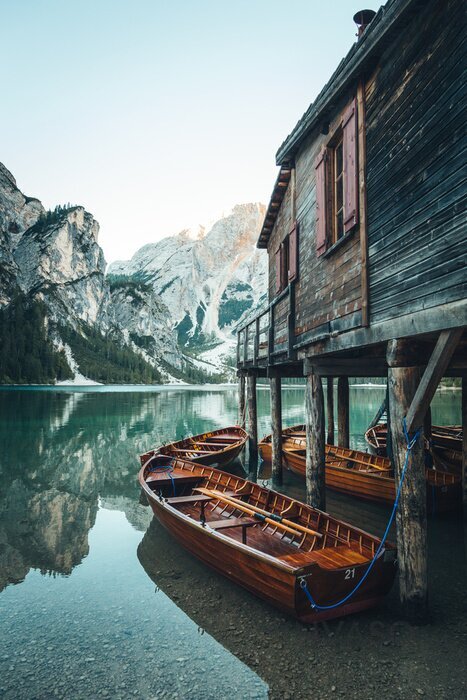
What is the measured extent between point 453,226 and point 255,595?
6350 millimetres

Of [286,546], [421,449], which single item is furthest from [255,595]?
[421,449]

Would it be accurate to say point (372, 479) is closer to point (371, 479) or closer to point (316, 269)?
point (371, 479)

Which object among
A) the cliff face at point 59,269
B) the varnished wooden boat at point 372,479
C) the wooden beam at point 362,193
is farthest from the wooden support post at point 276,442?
the cliff face at point 59,269

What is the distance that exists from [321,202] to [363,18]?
4.18m

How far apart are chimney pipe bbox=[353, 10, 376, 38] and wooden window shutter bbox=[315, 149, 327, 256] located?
2.85 m

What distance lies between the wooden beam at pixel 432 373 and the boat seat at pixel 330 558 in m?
2.17

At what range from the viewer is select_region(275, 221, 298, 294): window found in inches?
461

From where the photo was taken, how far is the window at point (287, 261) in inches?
461

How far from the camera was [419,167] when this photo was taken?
610 cm

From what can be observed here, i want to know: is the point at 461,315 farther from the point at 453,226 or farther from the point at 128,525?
the point at 128,525

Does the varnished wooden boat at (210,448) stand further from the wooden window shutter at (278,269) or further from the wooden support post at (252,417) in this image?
the wooden window shutter at (278,269)

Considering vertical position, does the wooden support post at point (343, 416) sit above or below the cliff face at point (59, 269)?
below

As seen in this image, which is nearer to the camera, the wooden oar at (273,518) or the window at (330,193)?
the wooden oar at (273,518)

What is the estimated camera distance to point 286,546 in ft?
24.8
